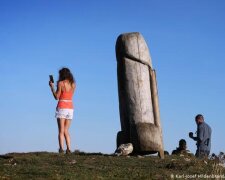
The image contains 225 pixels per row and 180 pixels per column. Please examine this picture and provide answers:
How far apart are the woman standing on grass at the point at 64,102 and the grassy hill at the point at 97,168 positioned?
920 mm

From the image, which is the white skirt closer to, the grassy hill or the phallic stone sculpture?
the grassy hill

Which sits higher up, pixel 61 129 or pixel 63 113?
pixel 63 113

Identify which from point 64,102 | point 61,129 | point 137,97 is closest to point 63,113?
point 64,102

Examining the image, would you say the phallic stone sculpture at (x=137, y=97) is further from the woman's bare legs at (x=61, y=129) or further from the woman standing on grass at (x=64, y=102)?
the woman's bare legs at (x=61, y=129)

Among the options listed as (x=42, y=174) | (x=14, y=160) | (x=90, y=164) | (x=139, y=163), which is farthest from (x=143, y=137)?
(x=42, y=174)

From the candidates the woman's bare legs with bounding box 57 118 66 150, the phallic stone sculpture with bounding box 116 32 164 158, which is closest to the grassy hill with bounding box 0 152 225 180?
the woman's bare legs with bounding box 57 118 66 150

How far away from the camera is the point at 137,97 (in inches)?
567

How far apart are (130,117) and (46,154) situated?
275cm

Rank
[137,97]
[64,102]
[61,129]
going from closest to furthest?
[61,129] → [64,102] → [137,97]

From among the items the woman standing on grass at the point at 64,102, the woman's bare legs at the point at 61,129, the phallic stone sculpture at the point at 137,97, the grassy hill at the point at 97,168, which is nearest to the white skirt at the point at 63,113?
the woman standing on grass at the point at 64,102

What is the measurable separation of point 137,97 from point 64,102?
2160mm

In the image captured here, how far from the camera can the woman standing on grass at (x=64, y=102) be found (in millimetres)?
13844

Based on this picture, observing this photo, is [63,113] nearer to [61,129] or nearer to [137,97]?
→ [61,129]

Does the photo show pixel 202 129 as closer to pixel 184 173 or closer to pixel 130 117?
pixel 130 117
